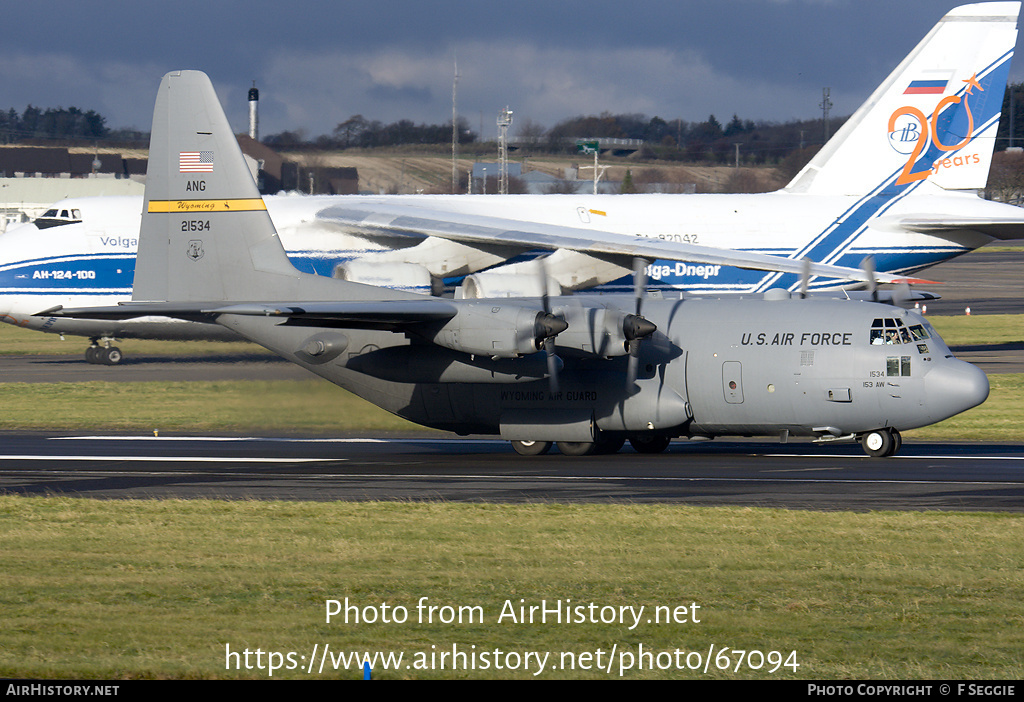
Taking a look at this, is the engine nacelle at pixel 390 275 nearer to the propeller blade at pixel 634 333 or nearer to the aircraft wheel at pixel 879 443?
the propeller blade at pixel 634 333

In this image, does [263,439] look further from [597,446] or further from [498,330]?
[498,330]

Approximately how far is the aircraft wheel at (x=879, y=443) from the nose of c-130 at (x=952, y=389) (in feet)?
3.89

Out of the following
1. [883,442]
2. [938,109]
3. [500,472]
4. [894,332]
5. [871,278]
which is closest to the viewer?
[500,472]

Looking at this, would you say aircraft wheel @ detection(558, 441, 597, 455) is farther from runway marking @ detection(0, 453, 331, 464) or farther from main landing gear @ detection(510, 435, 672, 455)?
runway marking @ detection(0, 453, 331, 464)

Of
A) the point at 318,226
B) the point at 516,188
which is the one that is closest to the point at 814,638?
the point at 318,226

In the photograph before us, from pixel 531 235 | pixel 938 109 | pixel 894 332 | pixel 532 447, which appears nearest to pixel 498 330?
pixel 532 447

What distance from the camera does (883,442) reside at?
23438 millimetres

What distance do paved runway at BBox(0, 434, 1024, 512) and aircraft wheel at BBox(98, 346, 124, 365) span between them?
12.8 metres

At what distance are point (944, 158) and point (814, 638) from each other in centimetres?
3039

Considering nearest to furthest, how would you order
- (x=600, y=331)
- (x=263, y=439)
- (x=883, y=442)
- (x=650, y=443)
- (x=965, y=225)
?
(x=600, y=331), (x=883, y=442), (x=650, y=443), (x=263, y=439), (x=965, y=225)

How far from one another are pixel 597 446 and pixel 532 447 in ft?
4.66

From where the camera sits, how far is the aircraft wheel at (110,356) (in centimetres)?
4097

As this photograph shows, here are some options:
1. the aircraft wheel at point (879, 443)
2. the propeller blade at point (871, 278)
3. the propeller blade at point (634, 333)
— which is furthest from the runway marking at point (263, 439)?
the propeller blade at point (871, 278)

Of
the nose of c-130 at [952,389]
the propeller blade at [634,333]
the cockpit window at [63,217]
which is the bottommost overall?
the nose of c-130 at [952,389]
